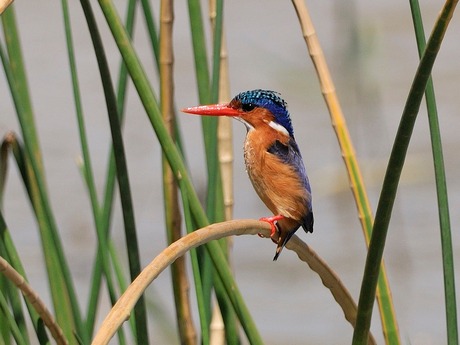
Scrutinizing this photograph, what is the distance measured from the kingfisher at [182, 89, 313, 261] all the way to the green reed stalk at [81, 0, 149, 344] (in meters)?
0.12

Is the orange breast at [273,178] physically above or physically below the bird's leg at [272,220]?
above

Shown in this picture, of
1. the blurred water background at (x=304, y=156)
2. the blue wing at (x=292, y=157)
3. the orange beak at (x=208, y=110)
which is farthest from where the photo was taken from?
the blurred water background at (x=304, y=156)

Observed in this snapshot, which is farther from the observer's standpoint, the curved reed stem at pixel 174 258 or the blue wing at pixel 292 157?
the blue wing at pixel 292 157

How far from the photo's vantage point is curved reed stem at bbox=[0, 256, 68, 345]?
125 centimetres

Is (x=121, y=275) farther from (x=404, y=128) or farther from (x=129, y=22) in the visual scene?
(x=404, y=128)

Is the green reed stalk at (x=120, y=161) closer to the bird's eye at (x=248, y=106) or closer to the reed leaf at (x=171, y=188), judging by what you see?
the reed leaf at (x=171, y=188)

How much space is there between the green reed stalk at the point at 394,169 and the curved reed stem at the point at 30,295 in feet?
1.27

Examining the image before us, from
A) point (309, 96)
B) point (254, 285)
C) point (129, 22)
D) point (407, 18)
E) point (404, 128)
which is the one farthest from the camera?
point (407, 18)

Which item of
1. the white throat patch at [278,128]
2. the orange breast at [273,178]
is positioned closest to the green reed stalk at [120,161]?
the orange breast at [273,178]

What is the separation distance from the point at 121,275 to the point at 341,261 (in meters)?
2.30

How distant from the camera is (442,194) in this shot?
A: 1399mm

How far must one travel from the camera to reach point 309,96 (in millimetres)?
4785

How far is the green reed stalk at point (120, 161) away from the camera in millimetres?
1495

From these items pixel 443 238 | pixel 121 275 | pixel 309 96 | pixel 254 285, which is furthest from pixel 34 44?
pixel 443 238
